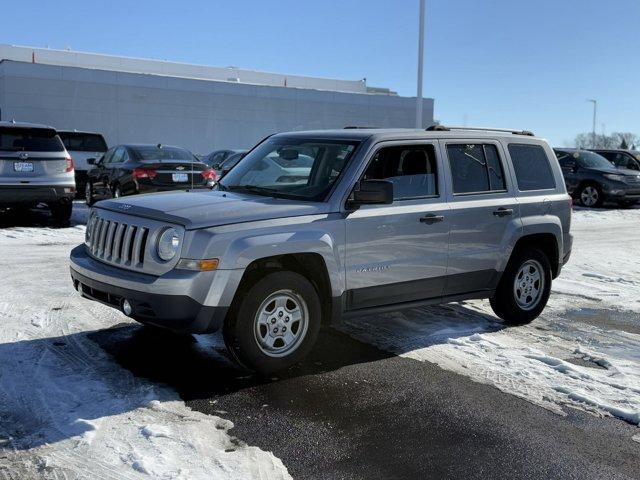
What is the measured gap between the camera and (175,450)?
3.99 m

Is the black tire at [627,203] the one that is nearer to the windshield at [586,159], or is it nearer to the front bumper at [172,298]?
the windshield at [586,159]

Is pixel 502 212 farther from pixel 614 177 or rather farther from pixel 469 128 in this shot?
pixel 614 177

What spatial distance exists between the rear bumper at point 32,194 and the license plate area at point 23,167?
0.93ft

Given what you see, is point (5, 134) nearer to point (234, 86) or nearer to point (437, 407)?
point (437, 407)

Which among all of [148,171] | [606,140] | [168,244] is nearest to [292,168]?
[168,244]

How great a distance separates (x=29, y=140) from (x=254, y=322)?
9348 mm

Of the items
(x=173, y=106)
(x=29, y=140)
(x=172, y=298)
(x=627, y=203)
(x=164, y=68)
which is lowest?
(x=172, y=298)

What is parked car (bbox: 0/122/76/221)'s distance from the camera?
12539mm

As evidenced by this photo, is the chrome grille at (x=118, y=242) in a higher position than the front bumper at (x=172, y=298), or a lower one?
higher

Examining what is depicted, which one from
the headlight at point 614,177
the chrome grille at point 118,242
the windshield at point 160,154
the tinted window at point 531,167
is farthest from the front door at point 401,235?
the headlight at point 614,177

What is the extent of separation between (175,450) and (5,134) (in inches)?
405

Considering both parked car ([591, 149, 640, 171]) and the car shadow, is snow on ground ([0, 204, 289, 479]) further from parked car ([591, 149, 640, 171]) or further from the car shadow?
parked car ([591, 149, 640, 171])

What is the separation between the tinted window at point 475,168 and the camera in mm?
6379

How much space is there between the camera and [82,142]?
20.7 metres
